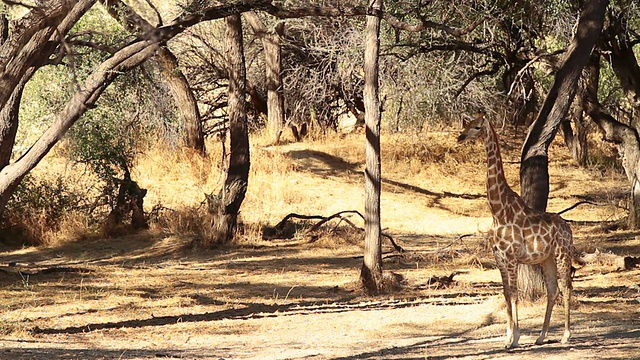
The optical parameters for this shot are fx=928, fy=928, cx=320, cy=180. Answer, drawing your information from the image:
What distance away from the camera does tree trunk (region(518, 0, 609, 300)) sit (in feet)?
33.5

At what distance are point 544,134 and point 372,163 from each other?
2265mm

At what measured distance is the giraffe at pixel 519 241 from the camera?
8.31 meters

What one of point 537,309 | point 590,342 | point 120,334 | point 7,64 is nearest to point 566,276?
point 590,342

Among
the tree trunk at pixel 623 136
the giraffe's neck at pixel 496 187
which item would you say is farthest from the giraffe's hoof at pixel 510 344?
the tree trunk at pixel 623 136

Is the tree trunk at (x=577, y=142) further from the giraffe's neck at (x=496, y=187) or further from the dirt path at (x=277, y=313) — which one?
the giraffe's neck at (x=496, y=187)

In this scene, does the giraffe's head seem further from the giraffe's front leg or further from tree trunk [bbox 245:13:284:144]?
tree trunk [bbox 245:13:284:144]

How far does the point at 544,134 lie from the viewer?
1020cm

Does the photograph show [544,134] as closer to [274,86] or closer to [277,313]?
[277,313]

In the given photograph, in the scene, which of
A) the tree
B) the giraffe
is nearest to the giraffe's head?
the giraffe

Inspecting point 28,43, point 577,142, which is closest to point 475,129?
point 28,43

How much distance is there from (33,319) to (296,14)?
4.47 m

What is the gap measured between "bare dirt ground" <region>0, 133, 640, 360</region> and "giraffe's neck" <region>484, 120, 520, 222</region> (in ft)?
3.94

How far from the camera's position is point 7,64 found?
321 inches

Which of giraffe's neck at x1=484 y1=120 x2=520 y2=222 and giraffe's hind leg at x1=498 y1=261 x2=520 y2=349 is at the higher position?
giraffe's neck at x1=484 y1=120 x2=520 y2=222
